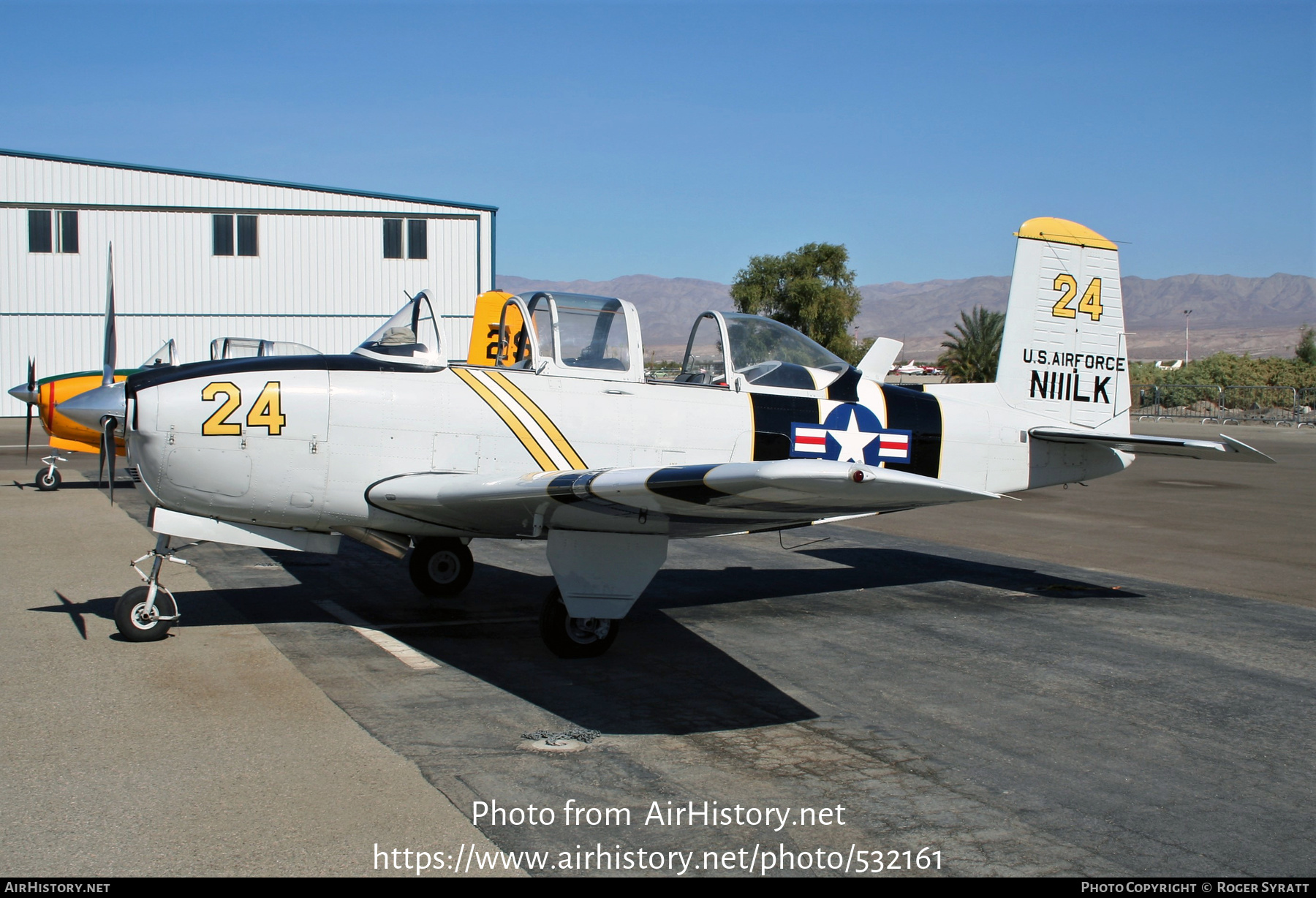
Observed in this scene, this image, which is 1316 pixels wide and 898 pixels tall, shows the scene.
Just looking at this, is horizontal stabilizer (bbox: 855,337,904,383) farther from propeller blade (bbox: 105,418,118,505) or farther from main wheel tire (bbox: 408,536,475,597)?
propeller blade (bbox: 105,418,118,505)

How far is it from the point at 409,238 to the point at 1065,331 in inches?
1164

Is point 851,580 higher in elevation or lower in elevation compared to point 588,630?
lower

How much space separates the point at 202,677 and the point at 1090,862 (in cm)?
462

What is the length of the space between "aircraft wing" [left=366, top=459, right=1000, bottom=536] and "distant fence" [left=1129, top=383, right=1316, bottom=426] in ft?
135

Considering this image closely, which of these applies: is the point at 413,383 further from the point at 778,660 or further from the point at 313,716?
the point at 778,660

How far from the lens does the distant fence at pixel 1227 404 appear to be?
4078 centimetres

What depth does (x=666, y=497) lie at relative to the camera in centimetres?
473

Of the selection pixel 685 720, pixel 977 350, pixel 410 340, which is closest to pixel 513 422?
pixel 410 340

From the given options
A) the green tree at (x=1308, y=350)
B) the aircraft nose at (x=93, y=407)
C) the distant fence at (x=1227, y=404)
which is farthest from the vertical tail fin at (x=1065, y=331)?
the green tree at (x=1308, y=350)

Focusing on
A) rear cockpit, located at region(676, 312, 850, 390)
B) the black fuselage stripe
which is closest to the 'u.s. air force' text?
the black fuselage stripe

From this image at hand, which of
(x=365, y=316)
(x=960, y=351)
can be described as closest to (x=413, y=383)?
(x=365, y=316)

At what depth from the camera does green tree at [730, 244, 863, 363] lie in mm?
52938

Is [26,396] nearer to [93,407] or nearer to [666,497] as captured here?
[93,407]

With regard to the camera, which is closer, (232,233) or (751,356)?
(751,356)
